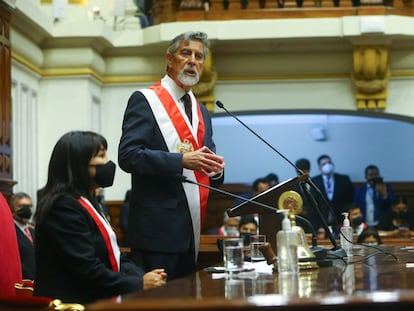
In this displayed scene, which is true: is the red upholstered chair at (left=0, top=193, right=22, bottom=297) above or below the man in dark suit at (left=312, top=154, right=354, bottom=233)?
below

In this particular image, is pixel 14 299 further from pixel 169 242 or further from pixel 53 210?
pixel 169 242

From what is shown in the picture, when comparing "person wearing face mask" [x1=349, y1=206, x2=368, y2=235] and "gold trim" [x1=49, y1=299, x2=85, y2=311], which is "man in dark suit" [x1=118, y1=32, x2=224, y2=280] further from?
"person wearing face mask" [x1=349, y1=206, x2=368, y2=235]

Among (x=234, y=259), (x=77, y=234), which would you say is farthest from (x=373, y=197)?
(x=234, y=259)

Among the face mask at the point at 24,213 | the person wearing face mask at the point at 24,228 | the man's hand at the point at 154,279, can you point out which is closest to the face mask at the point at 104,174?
the man's hand at the point at 154,279

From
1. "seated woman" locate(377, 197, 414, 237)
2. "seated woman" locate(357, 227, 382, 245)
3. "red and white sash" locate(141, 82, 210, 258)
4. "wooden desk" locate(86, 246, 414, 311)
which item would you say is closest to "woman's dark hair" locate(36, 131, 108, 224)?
"wooden desk" locate(86, 246, 414, 311)

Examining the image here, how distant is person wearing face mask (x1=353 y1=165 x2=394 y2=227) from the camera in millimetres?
9609

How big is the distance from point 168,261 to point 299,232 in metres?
0.86

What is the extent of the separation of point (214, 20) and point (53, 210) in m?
6.19

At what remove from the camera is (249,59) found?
9.38m

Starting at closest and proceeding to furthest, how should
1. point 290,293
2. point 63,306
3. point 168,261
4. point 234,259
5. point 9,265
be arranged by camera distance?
point 290,293 → point 234,259 → point 63,306 → point 9,265 → point 168,261

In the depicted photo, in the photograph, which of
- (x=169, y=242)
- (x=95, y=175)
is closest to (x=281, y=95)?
(x=169, y=242)

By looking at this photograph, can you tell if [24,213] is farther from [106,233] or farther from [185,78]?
[106,233]

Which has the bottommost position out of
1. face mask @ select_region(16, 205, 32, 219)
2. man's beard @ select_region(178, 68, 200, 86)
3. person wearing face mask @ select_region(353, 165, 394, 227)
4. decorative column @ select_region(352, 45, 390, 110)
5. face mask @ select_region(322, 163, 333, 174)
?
face mask @ select_region(16, 205, 32, 219)

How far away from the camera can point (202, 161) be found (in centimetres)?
354
